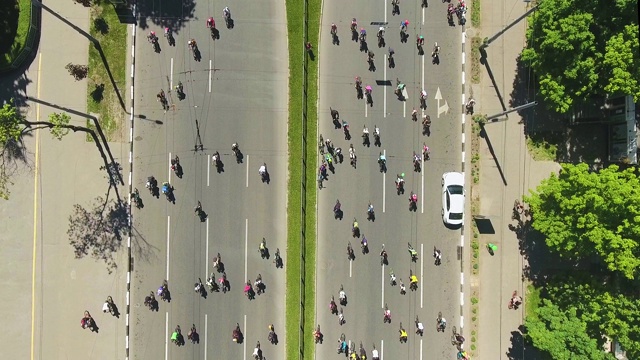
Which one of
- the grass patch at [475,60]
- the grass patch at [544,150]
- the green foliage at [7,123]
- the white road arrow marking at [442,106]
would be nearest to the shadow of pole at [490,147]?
the grass patch at [544,150]

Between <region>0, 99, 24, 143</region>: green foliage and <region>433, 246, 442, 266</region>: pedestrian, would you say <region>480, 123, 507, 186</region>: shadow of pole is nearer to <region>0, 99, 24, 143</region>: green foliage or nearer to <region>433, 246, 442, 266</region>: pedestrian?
<region>433, 246, 442, 266</region>: pedestrian

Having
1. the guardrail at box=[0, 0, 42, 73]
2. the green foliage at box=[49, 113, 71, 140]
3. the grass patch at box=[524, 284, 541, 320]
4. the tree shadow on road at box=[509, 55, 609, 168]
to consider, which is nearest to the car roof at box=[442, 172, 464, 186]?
the tree shadow on road at box=[509, 55, 609, 168]

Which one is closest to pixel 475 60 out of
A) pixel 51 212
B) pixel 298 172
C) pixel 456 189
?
pixel 456 189

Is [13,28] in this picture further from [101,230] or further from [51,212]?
[101,230]

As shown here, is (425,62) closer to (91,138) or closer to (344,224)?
(344,224)

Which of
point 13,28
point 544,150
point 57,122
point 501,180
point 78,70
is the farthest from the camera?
point 501,180

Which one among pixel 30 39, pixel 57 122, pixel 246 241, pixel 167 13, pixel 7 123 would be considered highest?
pixel 167 13

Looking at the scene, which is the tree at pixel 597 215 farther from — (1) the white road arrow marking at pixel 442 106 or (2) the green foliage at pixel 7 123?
(2) the green foliage at pixel 7 123
